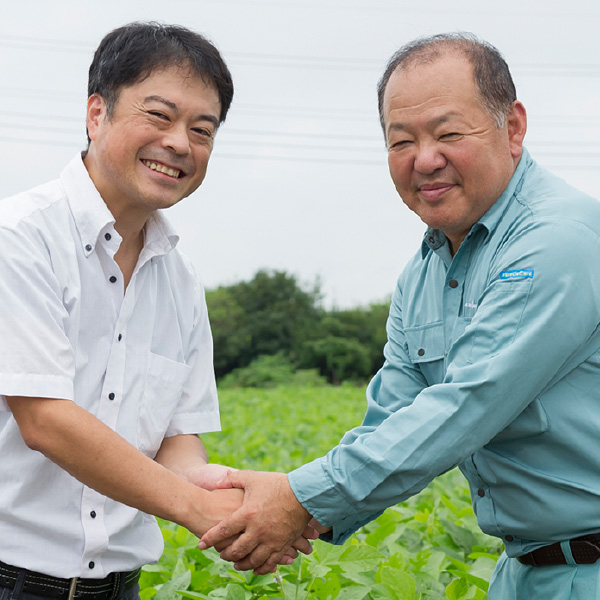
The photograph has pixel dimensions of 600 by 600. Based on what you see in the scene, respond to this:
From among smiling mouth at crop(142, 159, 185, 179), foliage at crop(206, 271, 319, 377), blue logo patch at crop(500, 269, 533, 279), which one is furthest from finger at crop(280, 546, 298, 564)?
foliage at crop(206, 271, 319, 377)

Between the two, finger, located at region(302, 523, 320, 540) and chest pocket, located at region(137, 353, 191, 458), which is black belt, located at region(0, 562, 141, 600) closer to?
chest pocket, located at region(137, 353, 191, 458)

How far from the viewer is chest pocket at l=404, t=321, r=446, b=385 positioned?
9.86 feet

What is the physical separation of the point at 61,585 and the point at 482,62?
2.09 m

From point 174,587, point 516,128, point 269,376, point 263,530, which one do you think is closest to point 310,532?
point 263,530

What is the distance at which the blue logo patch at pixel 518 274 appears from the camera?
100 inches

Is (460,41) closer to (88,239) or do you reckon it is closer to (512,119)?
(512,119)

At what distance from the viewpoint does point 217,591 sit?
3.14m

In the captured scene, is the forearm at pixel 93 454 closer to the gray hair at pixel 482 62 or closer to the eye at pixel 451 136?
the eye at pixel 451 136

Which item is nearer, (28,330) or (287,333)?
(28,330)

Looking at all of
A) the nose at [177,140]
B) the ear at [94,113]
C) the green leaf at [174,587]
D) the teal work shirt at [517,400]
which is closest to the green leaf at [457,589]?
the teal work shirt at [517,400]

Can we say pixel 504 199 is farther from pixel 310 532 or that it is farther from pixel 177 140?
pixel 310 532

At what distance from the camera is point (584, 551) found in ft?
8.50

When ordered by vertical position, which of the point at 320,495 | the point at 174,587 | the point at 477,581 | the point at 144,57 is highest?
the point at 144,57

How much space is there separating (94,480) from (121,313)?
53cm
